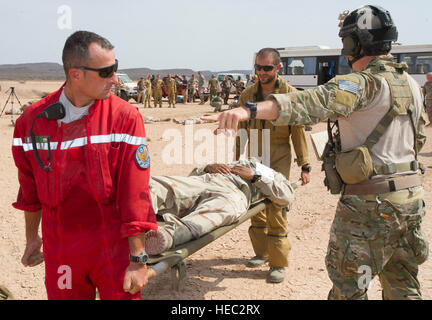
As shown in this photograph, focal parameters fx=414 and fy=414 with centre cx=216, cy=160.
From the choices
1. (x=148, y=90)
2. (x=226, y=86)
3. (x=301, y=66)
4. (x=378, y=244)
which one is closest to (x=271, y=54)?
(x=378, y=244)

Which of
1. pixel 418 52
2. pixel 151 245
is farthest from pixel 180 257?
pixel 418 52

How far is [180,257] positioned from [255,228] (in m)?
1.59

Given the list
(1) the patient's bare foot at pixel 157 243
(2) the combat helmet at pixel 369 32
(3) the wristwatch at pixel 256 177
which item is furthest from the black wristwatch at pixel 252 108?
(3) the wristwatch at pixel 256 177

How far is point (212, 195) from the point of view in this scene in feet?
12.4

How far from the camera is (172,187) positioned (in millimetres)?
3652

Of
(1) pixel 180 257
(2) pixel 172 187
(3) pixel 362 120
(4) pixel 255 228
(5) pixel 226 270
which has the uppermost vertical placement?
(3) pixel 362 120

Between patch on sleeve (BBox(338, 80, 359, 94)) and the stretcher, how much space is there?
4.75 ft

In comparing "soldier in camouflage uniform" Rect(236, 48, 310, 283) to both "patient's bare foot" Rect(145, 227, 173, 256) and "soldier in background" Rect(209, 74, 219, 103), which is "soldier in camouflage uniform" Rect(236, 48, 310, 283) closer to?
"patient's bare foot" Rect(145, 227, 173, 256)

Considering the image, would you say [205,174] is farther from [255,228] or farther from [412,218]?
[412,218]

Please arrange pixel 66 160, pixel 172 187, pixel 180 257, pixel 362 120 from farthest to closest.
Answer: pixel 172 187 < pixel 180 257 < pixel 362 120 < pixel 66 160

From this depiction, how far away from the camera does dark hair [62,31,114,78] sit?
1.85 m

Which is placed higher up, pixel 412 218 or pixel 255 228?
pixel 412 218

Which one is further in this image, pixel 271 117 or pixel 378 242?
pixel 378 242

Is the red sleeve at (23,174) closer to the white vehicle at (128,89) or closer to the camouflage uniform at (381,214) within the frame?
the camouflage uniform at (381,214)
